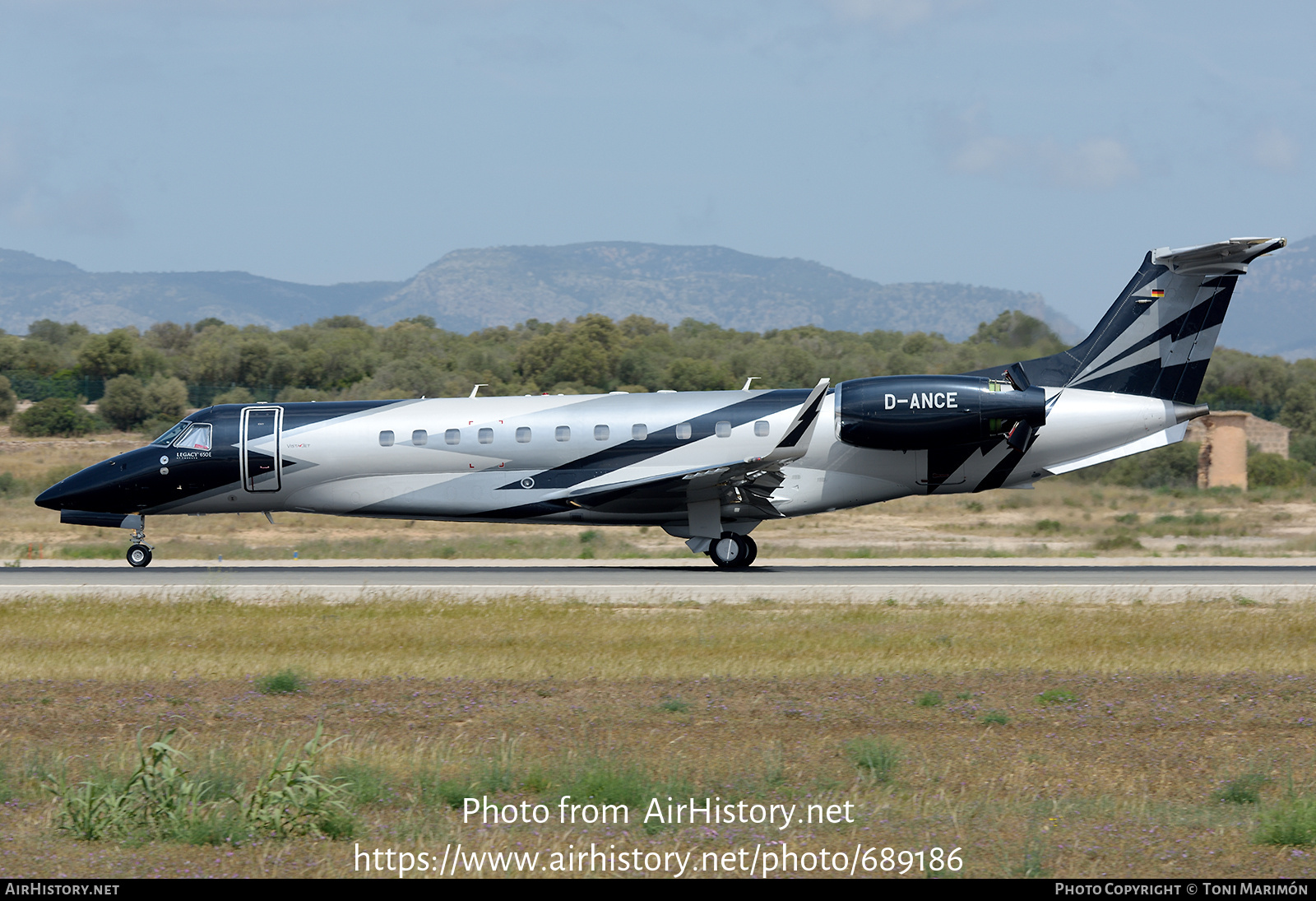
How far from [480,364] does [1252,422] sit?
139 feet

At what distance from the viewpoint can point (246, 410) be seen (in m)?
26.8

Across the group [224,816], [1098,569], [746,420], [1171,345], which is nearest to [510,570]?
[746,420]

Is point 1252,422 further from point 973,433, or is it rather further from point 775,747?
point 775,747

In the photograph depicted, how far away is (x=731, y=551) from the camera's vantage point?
85.6 ft

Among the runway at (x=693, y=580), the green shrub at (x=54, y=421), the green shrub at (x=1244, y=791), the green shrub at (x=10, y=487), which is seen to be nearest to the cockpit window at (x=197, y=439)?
the runway at (x=693, y=580)

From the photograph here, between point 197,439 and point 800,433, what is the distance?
1237 cm

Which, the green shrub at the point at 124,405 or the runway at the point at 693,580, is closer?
the runway at the point at 693,580

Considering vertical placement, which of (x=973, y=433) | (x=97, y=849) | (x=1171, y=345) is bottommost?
(x=97, y=849)

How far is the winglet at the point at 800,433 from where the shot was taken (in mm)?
23766

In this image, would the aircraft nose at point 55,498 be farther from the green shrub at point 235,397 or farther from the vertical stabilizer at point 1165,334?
the green shrub at point 235,397

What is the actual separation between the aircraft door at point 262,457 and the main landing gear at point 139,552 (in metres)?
2.67

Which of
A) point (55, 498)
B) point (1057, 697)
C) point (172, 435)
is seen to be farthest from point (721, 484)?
point (55, 498)

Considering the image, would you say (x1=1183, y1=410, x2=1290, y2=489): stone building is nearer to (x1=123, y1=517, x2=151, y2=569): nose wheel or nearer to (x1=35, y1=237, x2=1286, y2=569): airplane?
(x1=35, y1=237, x2=1286, y2=569): airplane

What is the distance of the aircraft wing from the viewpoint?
78.8 feet
